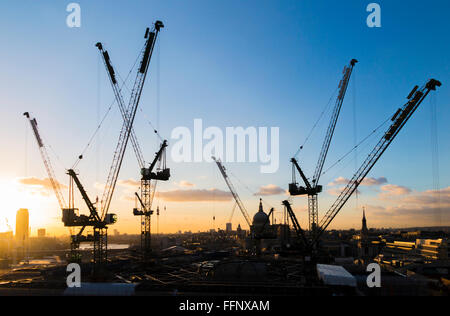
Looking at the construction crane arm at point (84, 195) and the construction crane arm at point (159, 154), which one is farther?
the construction crane arm at point (159, 154)

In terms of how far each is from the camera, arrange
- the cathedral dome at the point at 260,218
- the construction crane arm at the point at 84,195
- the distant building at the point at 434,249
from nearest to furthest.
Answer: the construction crane arm at the point at 84,195 → the distant building at the point at 434,249 → the cathedral dome at the point at 260,218

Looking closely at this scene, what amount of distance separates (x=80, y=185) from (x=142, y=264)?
33174 millimetres

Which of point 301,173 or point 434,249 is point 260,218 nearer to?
point 301,173

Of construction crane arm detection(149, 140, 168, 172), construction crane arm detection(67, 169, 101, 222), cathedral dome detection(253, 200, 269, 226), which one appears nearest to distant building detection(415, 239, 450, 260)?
cathedral dome detection(253, 200, 269, 226)

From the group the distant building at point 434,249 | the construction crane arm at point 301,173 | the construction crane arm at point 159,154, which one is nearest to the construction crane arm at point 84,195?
the construction crane arm at point 159,154

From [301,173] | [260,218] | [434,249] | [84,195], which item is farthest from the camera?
[260,218]

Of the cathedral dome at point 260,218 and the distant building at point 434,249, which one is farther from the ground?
the cathedral dome at point 260,218

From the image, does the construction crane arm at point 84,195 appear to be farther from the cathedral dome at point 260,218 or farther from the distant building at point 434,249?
the distant building at point 434,249

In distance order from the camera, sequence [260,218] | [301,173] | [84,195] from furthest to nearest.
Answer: [260,218], [301,173], [84,195]

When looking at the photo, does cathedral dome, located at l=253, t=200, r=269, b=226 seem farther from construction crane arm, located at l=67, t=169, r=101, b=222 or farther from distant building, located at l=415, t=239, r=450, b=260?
construction crane arm, located at l=67, t=169, r=101, b=222

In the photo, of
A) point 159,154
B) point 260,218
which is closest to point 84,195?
point 159,154

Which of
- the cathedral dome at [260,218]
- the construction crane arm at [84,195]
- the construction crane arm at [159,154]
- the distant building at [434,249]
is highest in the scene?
the construction crane arm at [159,154]
